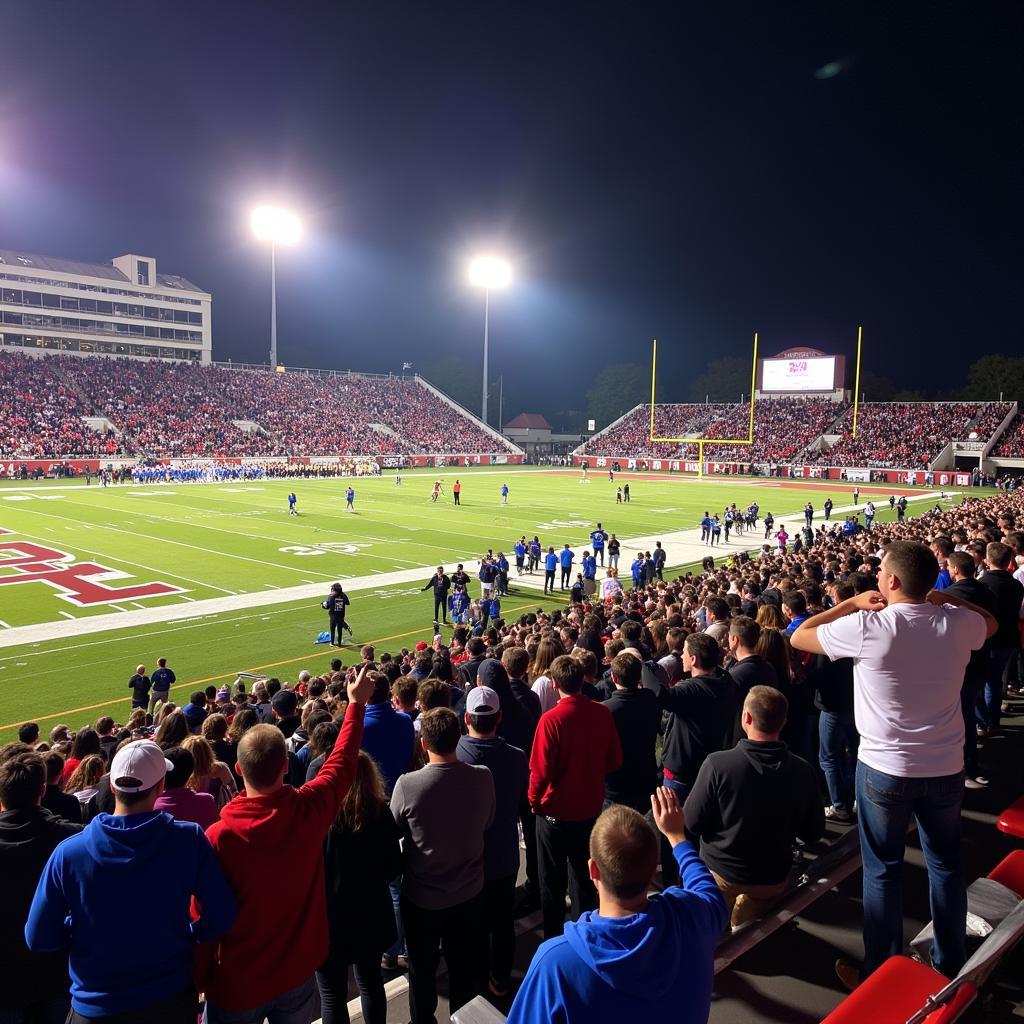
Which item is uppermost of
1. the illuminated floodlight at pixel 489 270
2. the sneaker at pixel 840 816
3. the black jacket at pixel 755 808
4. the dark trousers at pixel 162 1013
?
the illuminated floodlight at pixel 489 270

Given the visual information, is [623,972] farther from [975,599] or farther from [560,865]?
[975,599]

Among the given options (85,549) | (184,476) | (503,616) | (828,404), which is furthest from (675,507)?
(828,404)

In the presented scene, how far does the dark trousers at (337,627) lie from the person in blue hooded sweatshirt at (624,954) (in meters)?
Answer: 14.9

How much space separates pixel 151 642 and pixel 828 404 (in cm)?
7971

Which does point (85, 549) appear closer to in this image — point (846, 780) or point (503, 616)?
point (503, 616)

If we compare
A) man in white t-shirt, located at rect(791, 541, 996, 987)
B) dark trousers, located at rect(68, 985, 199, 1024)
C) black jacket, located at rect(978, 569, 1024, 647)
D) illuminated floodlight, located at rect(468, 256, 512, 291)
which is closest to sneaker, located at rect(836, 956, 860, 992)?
man in white t-shirt, located at rect(791, 541, 996, 987)

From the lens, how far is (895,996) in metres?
3.15

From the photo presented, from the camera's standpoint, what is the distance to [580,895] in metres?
4.71

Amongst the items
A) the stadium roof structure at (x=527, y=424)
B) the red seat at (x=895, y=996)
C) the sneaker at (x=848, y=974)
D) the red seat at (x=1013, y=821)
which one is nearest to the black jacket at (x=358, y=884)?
the red seat at (x=895, y=996)

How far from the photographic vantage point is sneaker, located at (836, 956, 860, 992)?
386 cm

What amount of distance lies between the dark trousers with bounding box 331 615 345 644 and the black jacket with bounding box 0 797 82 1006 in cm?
1332

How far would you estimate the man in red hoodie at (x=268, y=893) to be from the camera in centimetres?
318

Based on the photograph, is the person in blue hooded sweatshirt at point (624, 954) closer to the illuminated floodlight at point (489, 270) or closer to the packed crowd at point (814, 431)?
the packed crowd at point (814, 431)

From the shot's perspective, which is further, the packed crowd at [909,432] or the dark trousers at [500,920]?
the packed crowd at [909,432]
